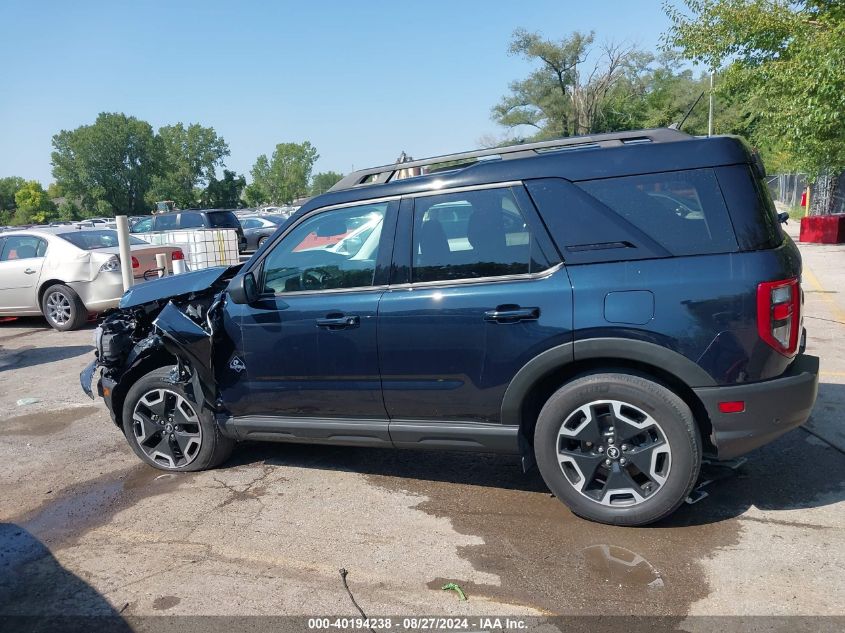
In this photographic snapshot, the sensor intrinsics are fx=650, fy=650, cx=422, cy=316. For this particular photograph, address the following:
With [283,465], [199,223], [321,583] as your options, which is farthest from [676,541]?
[199,223]

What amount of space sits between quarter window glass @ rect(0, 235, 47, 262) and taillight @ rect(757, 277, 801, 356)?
1044 cm

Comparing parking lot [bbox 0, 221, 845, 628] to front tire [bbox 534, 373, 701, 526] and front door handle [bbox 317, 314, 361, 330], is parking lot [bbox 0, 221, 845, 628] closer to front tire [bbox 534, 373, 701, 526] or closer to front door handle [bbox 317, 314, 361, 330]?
front tire [bbox 534, 373, 701, 526]

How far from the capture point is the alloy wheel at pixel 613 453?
334 centimetres

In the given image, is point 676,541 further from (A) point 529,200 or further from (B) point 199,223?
(B) point 199,223

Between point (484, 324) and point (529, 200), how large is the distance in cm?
72

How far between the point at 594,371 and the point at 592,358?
0.08 metres

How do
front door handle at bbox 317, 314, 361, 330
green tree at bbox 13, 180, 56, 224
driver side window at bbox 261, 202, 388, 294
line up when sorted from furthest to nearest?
1. green tree at bbox 13, 180, 56, 224
2. driver side window at bbox 261, 202, 388, 294
3. front door handle at bbox 317, 314, 361, 330

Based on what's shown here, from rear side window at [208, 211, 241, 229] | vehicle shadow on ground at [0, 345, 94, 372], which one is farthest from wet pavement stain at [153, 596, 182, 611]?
rear side window at [208, 211, 241, 229]

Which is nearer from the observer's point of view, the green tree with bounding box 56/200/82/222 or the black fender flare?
the black fender flare

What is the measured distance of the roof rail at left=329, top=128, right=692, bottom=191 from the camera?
136 inches

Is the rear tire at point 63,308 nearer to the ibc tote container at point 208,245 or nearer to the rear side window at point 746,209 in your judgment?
the ibc tote container at point 208,245

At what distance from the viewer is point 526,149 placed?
12.2 ft

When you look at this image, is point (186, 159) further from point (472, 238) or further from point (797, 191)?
point (472, 238)

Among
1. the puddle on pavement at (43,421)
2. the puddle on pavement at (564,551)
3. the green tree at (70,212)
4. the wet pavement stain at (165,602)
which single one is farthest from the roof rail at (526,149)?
the green tree at (70,212)
